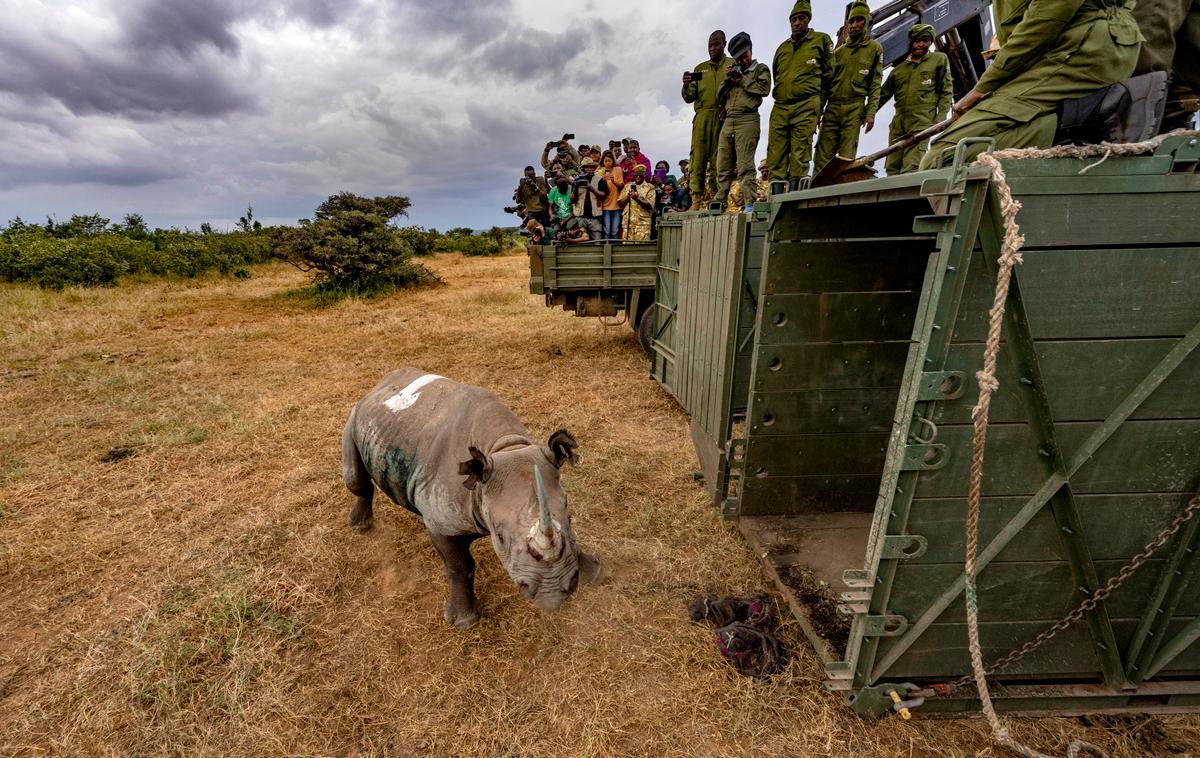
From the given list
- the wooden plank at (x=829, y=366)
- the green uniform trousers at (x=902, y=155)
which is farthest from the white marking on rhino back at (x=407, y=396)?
the green uniform trousers at (x=902, y=155)

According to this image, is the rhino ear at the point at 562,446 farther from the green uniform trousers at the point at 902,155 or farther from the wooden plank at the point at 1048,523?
the green uniform trousers at the point at 902,155

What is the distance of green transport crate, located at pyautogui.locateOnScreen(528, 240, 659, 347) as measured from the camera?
9.12m

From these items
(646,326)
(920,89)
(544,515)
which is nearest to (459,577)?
(544,515)

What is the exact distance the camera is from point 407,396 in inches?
159

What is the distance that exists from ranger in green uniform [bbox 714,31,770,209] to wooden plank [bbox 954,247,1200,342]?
6360mm

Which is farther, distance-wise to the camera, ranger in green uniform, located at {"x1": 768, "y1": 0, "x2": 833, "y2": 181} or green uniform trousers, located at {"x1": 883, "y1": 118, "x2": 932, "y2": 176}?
ranger in green uniform, located at {"x1": 768, "y1": 0, "x2": 833, "y2": 181}

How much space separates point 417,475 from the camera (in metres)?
3.58

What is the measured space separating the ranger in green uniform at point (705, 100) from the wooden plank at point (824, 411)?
6854mm

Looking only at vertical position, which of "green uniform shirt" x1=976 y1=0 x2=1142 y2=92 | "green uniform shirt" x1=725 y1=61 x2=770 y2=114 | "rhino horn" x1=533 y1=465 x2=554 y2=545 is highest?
"green uniform shirt" x1=725 y1=61 x2=770 y2=114

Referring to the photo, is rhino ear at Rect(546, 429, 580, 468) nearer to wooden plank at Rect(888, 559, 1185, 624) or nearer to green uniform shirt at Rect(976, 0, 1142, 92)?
wooden plank at Rect(888, 559, 1185, 624)

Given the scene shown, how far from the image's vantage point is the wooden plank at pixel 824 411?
4.26 m

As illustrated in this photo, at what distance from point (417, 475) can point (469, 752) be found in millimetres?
1651

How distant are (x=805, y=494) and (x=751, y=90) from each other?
629cm

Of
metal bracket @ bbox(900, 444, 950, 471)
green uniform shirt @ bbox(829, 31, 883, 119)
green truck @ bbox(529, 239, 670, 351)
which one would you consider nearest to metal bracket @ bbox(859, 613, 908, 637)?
metal bracket @ bbox(900, 444, 950, 471)
